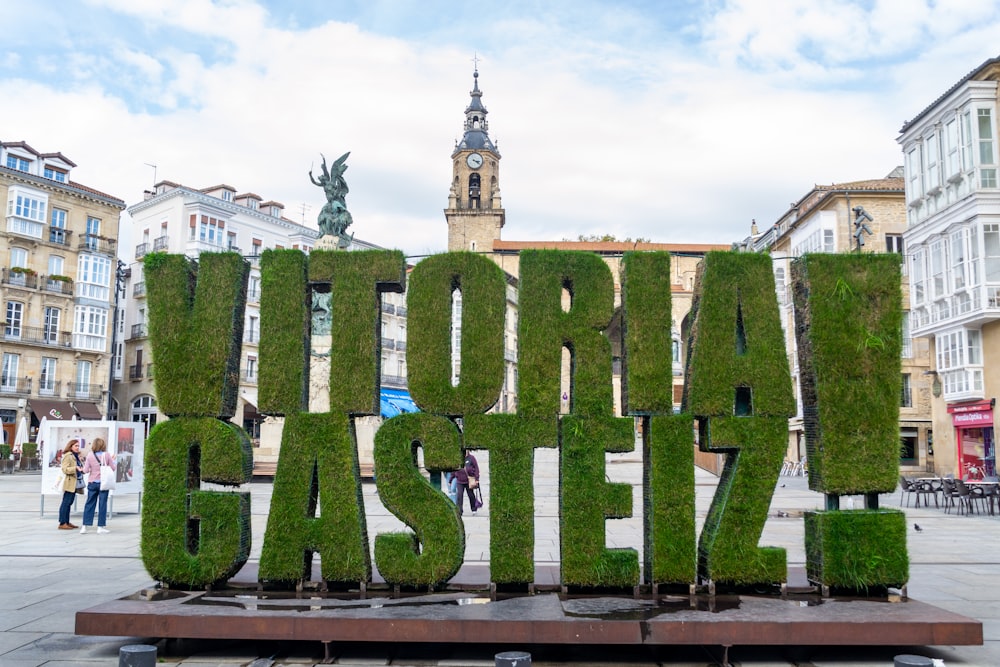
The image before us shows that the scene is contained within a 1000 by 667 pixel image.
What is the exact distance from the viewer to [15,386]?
4859cm

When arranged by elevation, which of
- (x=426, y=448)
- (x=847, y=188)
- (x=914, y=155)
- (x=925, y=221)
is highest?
(x=847, y=188)

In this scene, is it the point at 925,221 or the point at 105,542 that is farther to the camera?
the point at 925,221

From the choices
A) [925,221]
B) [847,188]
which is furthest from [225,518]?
[847,188]

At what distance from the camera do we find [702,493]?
87.1 ft

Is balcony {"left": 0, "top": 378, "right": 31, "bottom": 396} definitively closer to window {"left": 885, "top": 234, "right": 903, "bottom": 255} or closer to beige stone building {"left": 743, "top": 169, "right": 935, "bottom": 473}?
beige stone building {"left": 743, "top": 169, "right": 935, "bottom": 473}

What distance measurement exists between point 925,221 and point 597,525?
86.5ft

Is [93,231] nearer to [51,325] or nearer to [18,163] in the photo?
[18,163]

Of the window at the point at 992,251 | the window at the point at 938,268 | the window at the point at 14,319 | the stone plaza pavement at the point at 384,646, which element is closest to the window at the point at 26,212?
the window at the point at 14,319

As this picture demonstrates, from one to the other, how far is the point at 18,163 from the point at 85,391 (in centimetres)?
1416

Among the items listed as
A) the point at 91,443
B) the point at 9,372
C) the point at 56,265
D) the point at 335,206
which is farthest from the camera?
the point at 56,265

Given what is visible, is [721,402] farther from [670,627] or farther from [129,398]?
[129,398]

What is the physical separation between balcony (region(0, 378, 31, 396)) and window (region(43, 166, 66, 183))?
12532mm

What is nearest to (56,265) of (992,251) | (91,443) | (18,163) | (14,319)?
(14,319)

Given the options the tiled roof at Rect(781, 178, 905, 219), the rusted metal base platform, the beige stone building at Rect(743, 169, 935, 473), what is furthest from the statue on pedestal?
the tiled roof at Rect(781, 178, 905, 219)
